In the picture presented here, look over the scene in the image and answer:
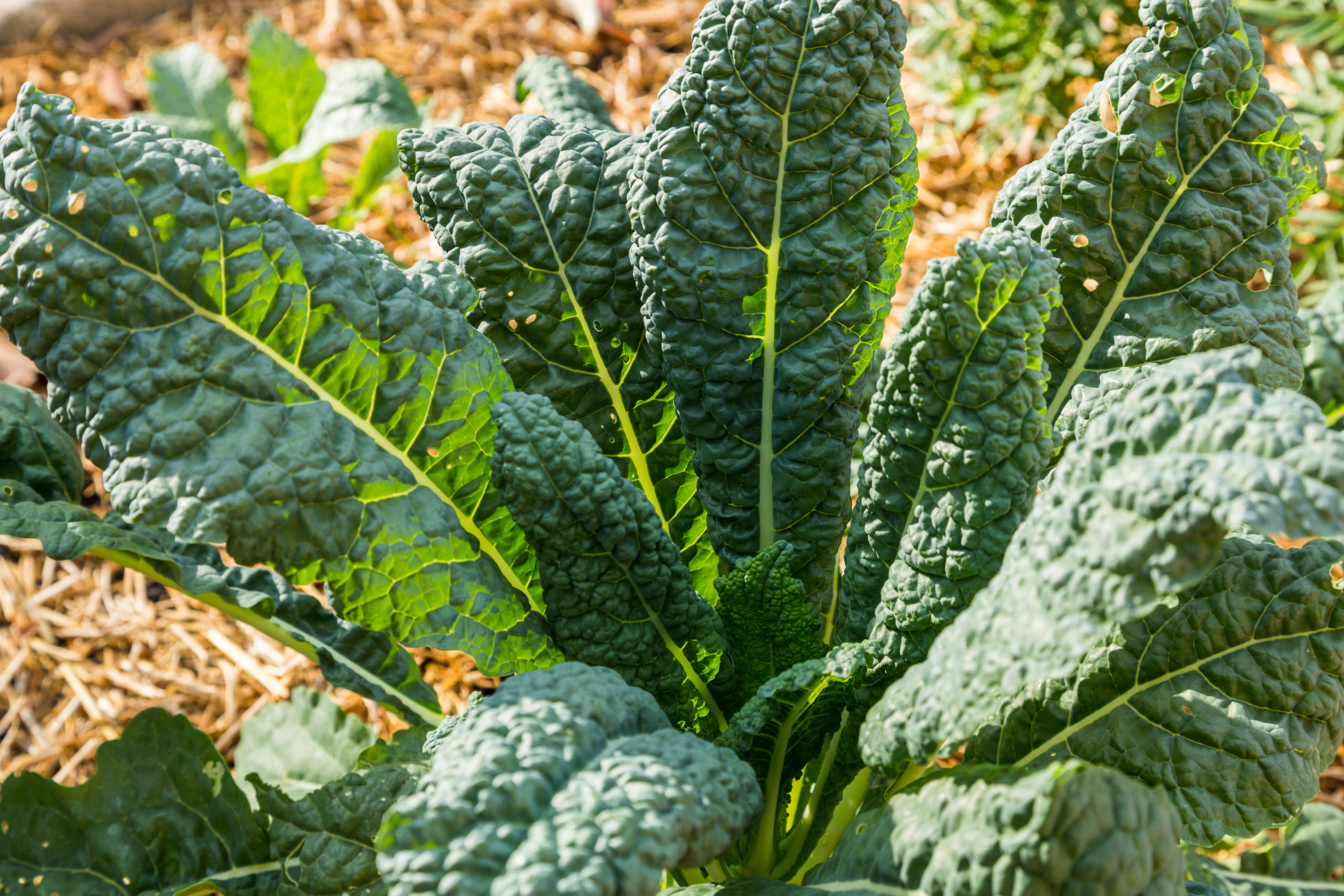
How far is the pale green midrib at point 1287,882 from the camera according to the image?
1480mm

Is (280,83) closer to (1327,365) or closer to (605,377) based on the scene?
(605,377)

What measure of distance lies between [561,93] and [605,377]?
57 centimetres

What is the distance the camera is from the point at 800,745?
4.10 ft

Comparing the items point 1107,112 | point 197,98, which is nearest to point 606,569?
point 1107,112

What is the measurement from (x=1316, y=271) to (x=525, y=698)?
7.63 feet

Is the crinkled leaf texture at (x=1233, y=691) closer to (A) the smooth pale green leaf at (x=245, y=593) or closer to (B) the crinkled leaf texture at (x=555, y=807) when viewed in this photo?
(B) the crinkled leaf texture at (x=555, y=807)

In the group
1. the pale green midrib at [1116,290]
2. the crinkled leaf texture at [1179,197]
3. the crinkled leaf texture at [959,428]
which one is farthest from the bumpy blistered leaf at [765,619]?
the crinkled leaf texture at [1179,197]

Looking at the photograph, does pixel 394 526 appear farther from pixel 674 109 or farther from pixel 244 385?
pixel 674 109

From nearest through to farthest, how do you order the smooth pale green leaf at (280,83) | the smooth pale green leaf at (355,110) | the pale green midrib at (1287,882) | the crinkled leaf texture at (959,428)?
the crinkled leaf texture at (959,428)
the pale green midrib at (1287,882)
the smooth pale green leaf at (355,110)
the smooth pale green leaf at (280,83)

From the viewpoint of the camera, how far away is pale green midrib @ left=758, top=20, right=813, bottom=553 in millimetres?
1216

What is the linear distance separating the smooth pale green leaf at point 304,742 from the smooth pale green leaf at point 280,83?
168cm

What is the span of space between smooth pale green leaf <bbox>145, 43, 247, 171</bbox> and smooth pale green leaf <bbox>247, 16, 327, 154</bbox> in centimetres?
7

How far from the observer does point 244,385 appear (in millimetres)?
1074

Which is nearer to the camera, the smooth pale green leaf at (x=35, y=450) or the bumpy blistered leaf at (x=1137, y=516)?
the bumpy blistered leaf at (x=1137, y=516)
